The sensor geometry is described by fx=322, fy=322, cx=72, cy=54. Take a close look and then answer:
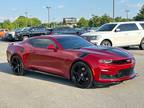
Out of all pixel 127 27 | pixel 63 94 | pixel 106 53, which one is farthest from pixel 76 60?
pixel 127 27

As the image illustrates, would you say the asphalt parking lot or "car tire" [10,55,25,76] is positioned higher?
"car tire" [10,55,25,76]

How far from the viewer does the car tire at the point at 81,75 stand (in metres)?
7.88

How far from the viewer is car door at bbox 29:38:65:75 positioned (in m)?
8.74

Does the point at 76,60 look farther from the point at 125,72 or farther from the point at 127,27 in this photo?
the point at 127,27

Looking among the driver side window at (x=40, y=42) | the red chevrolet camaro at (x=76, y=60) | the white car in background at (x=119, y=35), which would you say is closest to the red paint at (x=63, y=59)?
the red chevrolet camaro at (x=76, y=60)

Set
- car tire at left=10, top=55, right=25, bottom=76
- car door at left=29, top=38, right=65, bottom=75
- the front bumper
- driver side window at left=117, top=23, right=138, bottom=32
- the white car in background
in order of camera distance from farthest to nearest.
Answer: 1. driver side window at left=117, top=23, right=138, bottom=32
2. the white car in background
3. car tire at left=10, top=55, right=25, bottom=76
4. car door at left=29, top=38, right=65, bottom=75
5. the front bumper

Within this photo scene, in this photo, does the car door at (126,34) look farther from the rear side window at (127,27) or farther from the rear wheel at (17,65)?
the rear wheel at (17,65)

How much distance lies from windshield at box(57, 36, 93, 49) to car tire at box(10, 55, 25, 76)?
180 cm

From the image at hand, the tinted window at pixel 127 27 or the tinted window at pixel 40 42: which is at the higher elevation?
the tinted window at pixel 127 27

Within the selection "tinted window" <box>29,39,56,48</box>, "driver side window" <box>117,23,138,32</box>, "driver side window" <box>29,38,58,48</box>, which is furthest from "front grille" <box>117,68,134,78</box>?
"driver side window" <box>117,23,138,32</box>

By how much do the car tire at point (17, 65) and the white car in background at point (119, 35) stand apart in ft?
25.8

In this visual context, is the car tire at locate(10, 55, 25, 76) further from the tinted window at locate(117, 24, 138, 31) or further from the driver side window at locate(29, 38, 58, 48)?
the tinted window at locate(117, 24, 138, 31)

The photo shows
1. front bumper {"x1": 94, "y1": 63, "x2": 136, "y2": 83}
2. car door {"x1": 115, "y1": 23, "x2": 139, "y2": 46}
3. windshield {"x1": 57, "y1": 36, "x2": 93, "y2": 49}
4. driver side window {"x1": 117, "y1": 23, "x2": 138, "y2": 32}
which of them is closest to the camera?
front bumper {"x1": 94, "y1": 63, "x2": 136, "y2": 83}

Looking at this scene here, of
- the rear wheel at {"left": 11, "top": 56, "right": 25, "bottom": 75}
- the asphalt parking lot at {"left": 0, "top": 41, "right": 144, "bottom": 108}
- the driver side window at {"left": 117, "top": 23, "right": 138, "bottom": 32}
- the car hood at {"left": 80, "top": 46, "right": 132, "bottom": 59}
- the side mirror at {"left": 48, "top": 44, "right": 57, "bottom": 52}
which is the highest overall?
the driver side window at {"left": 117, "top": 23, "right": 138, "bottom": 32}
